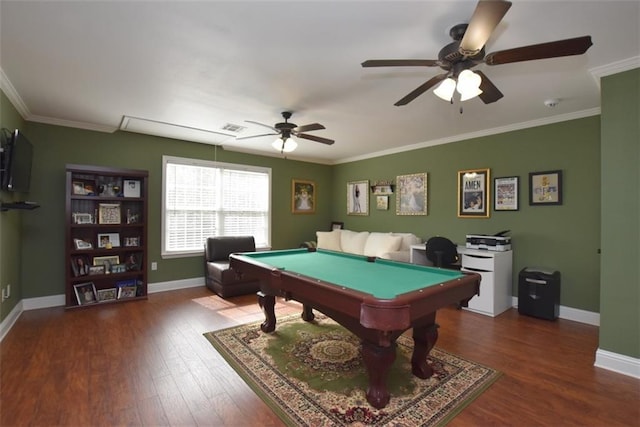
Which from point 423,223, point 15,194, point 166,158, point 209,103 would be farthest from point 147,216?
point 423,223

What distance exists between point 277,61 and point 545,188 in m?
3.65

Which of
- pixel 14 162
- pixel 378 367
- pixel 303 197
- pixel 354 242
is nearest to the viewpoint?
pixel 378 367

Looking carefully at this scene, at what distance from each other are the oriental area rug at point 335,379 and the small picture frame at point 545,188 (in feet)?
8.14

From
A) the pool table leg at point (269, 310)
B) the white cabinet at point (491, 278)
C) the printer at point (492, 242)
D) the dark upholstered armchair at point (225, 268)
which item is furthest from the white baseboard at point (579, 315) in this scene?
the dark upholstered armchair at point (225, 268)

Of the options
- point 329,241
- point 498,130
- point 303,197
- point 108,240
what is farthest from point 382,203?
point 108,240

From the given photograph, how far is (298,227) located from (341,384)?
4.37 meters

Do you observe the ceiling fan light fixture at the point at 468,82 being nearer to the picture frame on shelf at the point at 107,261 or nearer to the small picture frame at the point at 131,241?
the small picture frame at the point at 131,241

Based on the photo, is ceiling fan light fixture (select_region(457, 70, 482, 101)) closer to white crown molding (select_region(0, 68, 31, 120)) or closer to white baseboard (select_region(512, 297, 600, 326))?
white baseboard (select_region(512, 297, 600, 326))

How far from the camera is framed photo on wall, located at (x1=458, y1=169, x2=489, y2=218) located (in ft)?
14.4

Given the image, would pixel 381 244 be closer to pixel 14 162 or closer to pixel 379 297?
pixel 379 297

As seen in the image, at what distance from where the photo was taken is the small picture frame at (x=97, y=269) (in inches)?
160

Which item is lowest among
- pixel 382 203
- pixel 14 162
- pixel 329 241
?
pixel 329 241

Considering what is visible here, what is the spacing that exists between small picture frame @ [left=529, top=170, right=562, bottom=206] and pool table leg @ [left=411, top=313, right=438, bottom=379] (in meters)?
2.68

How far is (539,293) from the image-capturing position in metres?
3.68
